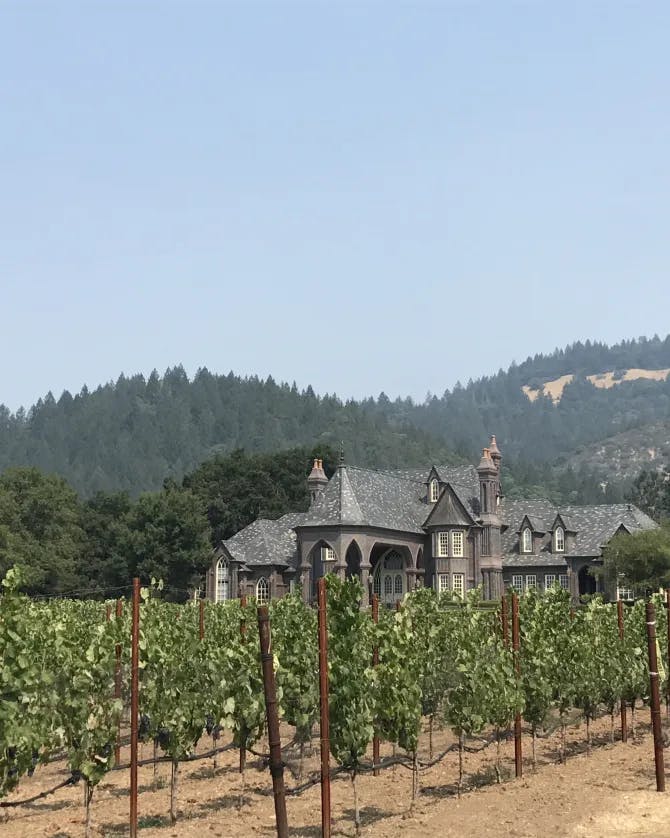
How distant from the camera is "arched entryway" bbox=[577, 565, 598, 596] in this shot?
252 feet

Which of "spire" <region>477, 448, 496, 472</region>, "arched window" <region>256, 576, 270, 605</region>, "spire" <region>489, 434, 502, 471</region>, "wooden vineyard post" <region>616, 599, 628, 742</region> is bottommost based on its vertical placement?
"wooden vineyard post" <region>616, 599, 628, 742</region>

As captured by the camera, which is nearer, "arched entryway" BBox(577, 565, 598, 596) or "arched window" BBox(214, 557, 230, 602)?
"arched entryway" BBox(577, 565, 598, 596)

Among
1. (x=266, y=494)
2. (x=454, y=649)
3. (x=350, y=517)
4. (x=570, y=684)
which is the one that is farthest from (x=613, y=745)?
(x=266, y=494)

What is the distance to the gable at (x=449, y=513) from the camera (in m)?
75.7

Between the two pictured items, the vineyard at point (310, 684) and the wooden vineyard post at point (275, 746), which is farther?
the vineyard at point (310, 684)

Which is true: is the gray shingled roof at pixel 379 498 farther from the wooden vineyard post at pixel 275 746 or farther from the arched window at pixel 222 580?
the wooden vineyard post at pixel 275 746

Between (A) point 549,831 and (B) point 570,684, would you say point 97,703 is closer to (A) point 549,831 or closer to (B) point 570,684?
(A) point 549,831

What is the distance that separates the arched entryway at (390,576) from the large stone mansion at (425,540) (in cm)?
7

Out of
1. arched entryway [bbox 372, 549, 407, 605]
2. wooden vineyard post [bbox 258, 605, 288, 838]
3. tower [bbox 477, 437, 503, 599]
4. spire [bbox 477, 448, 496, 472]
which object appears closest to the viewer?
wooden vineyard post [bbox 258, 605, 288, 838]

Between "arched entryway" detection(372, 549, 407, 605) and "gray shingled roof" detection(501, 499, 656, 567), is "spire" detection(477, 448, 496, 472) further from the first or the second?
"arched entryway" detection(372, 549, 407, 605)

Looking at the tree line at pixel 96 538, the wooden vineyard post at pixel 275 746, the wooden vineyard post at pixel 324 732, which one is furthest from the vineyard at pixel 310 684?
the tree line at pixel 96 538

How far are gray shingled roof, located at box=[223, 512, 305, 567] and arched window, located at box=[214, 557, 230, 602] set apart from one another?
149 centimetres

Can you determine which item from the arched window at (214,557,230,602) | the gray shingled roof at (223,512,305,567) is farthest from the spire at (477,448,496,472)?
the arched window at (214,557,230,602)

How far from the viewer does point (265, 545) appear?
263 feet
